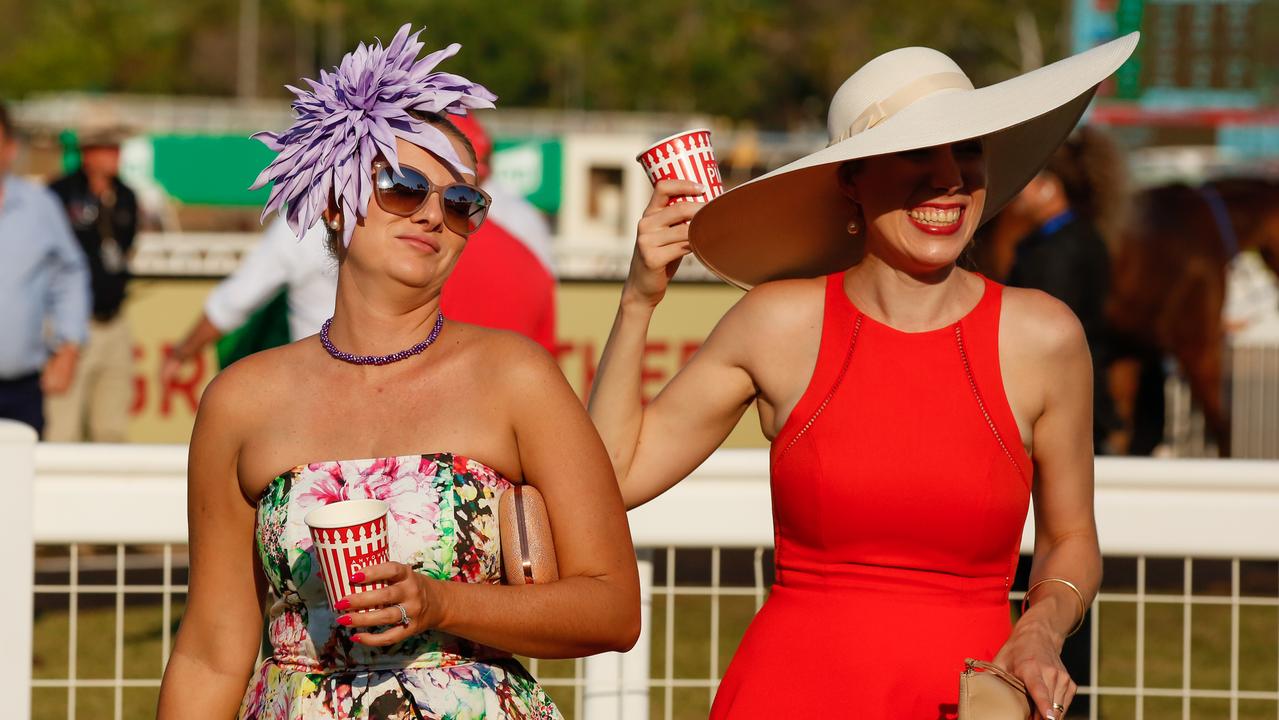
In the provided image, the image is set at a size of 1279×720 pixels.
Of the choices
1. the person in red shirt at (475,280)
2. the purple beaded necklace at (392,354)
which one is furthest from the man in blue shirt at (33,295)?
the purple beaded necklace at (392,354)

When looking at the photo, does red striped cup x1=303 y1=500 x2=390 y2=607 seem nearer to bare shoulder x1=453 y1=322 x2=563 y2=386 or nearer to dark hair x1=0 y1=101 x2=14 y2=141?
bare shoulder x1=453 y1=322 x2=563 y2=386

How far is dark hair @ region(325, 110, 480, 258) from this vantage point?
2.74 metres

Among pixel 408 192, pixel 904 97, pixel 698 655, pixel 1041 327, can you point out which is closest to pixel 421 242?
pixel 408 192

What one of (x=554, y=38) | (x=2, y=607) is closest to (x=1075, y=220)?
(x=2, y=607)

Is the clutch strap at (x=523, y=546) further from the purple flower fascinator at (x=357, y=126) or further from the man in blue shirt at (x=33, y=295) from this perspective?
the man in blue shirt at (x=33, y=295)

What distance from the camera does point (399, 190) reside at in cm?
266

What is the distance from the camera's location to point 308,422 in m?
2.69

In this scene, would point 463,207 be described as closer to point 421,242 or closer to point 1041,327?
point 421,242

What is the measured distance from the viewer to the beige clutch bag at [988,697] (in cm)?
246

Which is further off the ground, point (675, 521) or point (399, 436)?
point (399, 436)

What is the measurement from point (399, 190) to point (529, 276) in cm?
307

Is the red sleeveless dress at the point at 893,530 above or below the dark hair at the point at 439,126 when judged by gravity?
below

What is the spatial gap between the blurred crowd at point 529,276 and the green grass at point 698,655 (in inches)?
46.9

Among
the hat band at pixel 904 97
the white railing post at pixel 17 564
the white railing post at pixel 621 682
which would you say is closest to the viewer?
the hat band at pixel 904 97
